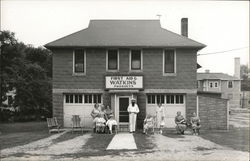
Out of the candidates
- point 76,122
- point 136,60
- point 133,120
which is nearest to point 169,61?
point 136,60

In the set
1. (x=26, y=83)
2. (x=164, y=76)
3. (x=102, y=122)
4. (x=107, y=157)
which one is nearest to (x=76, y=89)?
(x=102, y=122)

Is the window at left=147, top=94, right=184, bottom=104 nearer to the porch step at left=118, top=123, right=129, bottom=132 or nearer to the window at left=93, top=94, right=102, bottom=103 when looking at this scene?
the porch step at left=118, top=123, right=129, bottom=132

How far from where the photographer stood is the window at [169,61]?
79.2 feet

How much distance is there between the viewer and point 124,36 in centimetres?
2516

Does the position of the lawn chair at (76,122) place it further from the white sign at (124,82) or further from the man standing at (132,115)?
the man standing at (132,115)

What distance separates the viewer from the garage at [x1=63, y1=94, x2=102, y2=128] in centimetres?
2431

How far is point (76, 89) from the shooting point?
24.1 metres

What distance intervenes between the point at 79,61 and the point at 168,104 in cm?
636

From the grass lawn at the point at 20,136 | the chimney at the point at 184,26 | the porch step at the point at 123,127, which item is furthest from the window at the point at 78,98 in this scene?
the chimney at the point at 184,26

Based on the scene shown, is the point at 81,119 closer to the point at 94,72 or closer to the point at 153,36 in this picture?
the point at 94,72

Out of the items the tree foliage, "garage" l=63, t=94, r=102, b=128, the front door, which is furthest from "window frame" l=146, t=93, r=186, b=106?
the tree foliage

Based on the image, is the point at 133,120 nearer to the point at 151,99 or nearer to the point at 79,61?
the point at 151,99

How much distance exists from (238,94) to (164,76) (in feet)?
179

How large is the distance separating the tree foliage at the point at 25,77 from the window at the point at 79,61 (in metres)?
17.5
